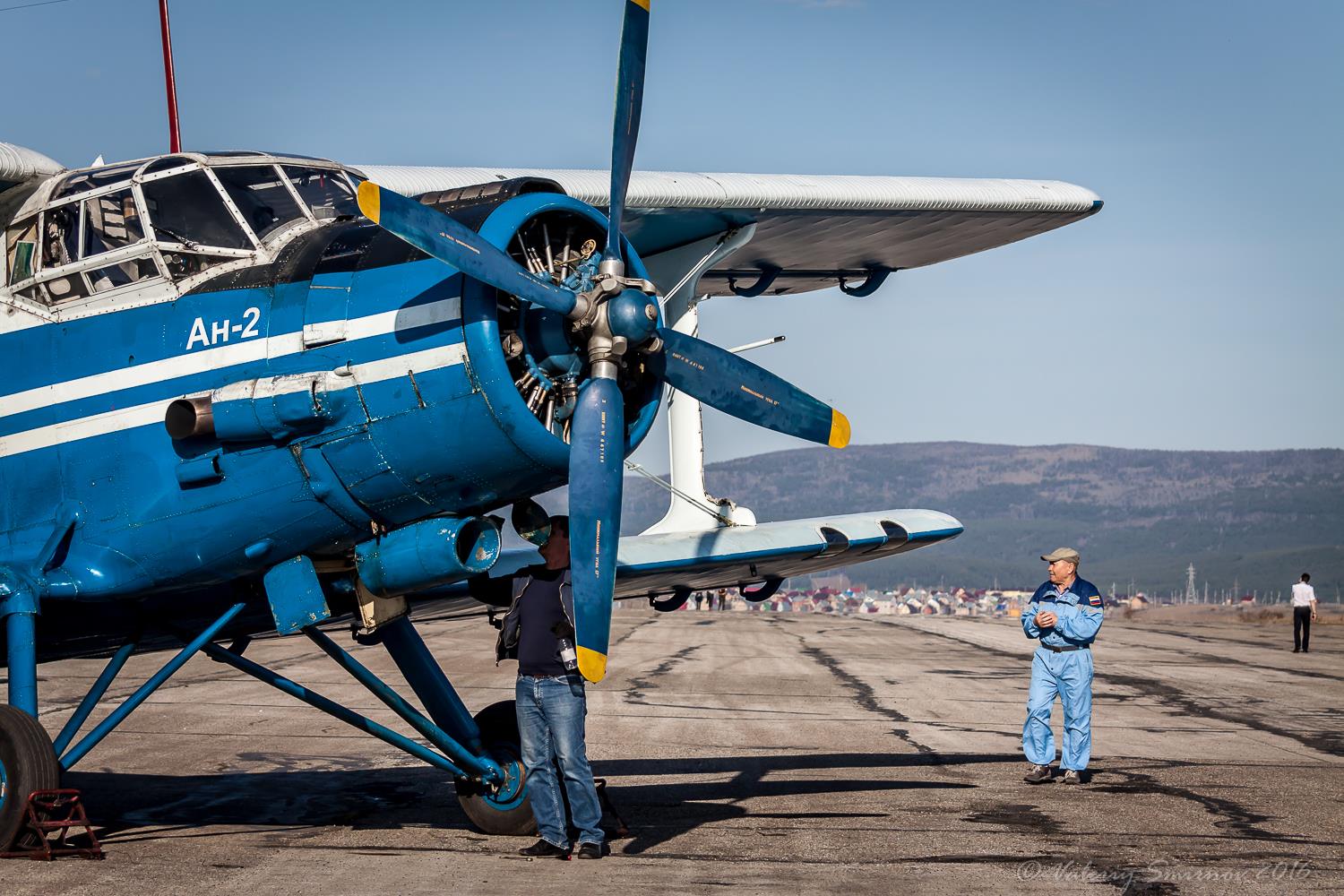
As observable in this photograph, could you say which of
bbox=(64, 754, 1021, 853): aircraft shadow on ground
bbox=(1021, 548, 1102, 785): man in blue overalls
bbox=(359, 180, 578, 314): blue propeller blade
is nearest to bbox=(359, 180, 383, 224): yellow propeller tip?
bbox=(359, 180, 578, 314): blue propeller blade

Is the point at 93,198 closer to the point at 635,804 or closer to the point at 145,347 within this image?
the point at 145,347

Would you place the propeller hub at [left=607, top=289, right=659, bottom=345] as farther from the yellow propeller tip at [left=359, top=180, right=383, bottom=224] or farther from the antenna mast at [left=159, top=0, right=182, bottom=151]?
the antenna mast at [left=159, top=0, right=182, bottom=151]

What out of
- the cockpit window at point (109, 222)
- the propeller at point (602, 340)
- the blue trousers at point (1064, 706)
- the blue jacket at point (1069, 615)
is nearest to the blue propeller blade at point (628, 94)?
the propeller at point (602, 340)

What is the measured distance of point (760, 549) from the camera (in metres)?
10.9

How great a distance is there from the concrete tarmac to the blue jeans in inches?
10.1

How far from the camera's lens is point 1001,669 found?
2403 centimetres

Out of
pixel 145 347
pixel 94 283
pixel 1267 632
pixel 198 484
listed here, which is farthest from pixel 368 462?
pixel 1267 632

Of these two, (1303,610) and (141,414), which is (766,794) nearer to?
(141,414)

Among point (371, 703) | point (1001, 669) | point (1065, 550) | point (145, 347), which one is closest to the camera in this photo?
point (145, 347)

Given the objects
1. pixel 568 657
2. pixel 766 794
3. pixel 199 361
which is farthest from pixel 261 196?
pixel 766 794

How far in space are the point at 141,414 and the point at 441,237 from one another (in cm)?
228

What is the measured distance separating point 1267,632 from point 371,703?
29.3 metres

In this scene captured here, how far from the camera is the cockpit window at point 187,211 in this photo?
799 cm

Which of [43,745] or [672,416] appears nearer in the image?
[43,745]
